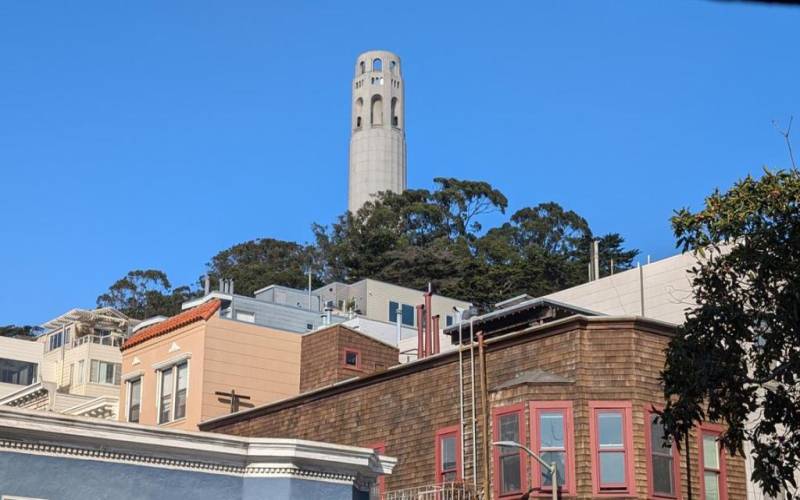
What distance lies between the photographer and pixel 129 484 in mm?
25062

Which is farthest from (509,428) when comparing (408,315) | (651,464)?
(408,315)

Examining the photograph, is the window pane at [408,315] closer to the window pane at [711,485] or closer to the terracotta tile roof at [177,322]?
the terracotta tile roof at [177,322]

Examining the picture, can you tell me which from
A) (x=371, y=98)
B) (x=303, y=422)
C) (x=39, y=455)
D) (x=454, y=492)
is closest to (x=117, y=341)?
(x=303, y=422)

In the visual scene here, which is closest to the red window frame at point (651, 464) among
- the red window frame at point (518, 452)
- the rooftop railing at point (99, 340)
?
the red window frame at point (518, 452)

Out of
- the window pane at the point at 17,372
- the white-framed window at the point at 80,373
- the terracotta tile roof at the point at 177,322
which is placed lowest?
the terracotta tile roof at the point at 177,322

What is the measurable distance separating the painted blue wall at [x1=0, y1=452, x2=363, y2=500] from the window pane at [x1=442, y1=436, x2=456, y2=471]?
5967mm

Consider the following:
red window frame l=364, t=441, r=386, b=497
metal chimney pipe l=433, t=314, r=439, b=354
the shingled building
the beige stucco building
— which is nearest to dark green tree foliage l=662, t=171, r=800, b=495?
the shingled building

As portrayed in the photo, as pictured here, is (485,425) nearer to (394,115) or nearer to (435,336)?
(435,336)

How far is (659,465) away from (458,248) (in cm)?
7564

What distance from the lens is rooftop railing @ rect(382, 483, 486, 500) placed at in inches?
1248

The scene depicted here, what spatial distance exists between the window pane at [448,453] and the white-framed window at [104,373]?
5022cm

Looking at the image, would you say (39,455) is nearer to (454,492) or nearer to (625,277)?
(454,492)

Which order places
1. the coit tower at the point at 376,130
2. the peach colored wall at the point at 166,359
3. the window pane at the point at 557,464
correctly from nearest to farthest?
1. the window pane at the point at 557,464
2. the peach colored wall at the point at 166,359
3. the coit tower at the point at 376,130

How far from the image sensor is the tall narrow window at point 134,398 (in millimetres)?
47969
